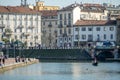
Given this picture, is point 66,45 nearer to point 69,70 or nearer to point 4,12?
point 4,12

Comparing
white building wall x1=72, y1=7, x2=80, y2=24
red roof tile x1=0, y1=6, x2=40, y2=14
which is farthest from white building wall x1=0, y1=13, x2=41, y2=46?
white building wall x1=72, y1=7, x2=80, y2=24

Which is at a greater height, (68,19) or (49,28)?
(68,19)

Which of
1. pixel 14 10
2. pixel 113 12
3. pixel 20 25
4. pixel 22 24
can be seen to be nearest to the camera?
pixel 14 10

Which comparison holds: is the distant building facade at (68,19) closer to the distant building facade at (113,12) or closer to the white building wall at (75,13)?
the white building wall at (75,13)

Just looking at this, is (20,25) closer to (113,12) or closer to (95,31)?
(95,31)

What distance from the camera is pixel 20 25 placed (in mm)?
158375

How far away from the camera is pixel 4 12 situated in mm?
155500

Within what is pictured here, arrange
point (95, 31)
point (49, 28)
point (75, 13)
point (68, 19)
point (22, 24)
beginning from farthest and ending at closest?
point (49, 28) → point (75, 13) → point (68, 19) → point (22, 24) → point (95, 31)

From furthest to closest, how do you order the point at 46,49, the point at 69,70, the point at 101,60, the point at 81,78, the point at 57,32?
the point at 57,32, the point at 46,49, the point at 101,60, the point at 69,70, the point at 81,78

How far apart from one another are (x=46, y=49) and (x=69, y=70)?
42058 mm

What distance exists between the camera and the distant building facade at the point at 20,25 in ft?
509

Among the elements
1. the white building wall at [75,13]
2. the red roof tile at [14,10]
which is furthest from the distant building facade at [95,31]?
the red roof tile at [14,10]

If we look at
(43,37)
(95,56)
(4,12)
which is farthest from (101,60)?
(43,37)

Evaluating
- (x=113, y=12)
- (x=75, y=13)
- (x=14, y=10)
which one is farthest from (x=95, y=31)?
(x=113, y=12)
